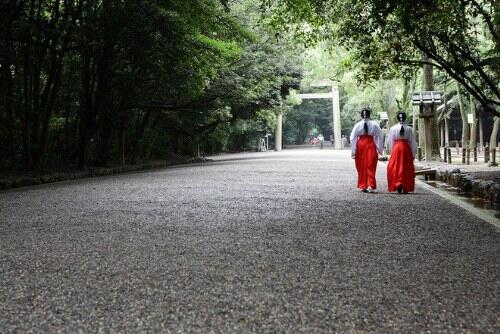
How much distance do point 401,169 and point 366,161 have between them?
Answer: 67 cm

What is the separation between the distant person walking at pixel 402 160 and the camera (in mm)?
9766

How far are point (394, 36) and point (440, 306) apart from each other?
988cm

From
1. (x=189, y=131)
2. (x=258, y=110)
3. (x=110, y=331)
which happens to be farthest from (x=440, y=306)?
(x=258, y=110)

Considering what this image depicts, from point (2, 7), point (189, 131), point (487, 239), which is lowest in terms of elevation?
point (487, 239)

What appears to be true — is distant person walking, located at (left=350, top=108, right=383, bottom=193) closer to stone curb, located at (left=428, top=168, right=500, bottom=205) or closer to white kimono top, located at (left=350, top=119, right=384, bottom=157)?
white kimono top, located at (left=350, top=119, right=384, bottom=157)

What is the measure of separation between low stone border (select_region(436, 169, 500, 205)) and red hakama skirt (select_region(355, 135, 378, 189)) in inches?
67.9

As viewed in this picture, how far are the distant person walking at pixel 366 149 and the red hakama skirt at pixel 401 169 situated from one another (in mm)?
319

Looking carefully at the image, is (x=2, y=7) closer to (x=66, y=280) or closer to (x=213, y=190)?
(x=213, y=190)

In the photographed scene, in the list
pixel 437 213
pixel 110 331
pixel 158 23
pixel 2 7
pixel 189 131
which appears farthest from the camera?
pixel 189 131

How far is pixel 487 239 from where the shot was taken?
5.06 metres

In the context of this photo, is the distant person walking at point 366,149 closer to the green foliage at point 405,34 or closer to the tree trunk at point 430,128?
the green foliage at point 405,34

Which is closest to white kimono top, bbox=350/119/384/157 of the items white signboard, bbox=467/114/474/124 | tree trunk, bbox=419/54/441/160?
tree trunk, bbox=419/54/441/160

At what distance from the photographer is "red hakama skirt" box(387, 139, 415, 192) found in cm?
977

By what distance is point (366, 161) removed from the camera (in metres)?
10.1
